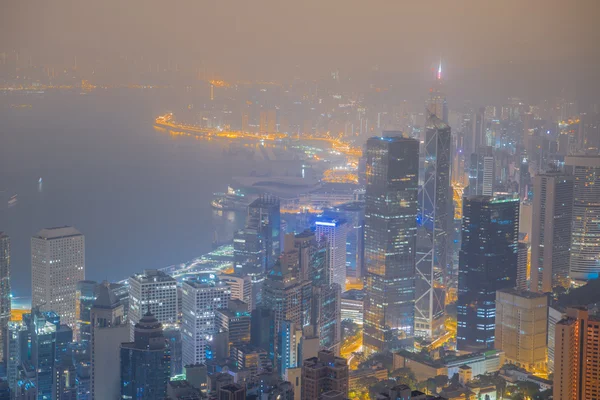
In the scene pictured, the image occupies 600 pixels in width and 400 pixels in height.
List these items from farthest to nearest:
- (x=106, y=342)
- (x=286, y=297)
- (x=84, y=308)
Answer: (x=286, y=297), (x=84, y=308), (x=106, y=342)

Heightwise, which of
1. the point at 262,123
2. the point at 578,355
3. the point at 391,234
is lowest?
the point at 578,355

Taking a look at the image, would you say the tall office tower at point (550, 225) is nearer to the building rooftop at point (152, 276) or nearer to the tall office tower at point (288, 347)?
the tall office tower at point (288, 347)

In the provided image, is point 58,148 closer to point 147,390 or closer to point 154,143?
point 154,143

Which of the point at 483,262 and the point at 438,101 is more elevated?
the point at 438,101

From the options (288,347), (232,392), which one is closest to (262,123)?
(288,347)

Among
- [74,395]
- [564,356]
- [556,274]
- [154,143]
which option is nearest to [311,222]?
[154,143]

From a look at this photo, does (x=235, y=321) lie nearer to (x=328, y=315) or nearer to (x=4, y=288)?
(x=328, y=315)

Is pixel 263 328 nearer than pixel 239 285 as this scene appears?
Yes
